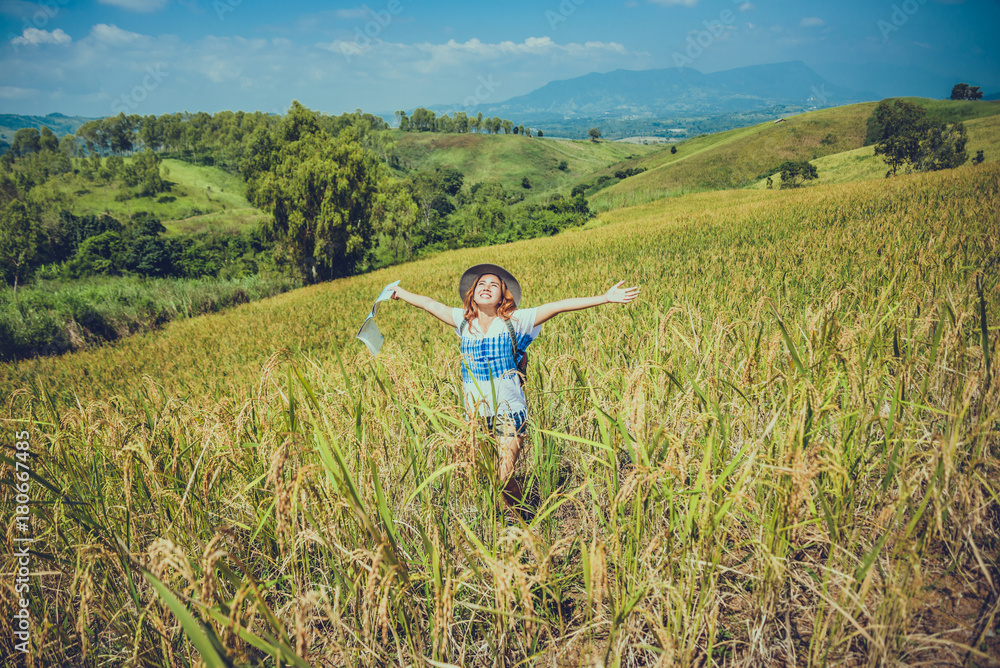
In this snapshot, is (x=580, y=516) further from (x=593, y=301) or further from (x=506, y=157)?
(x=506, y=157)

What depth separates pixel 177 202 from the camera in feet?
246

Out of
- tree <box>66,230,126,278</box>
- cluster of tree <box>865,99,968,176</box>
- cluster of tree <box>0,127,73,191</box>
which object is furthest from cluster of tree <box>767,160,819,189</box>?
cluster of tree <box>0,127,73,191</box>

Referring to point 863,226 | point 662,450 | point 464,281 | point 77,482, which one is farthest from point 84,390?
point 863,226

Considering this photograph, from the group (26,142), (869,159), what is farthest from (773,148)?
(26,142)

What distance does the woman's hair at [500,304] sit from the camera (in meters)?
3.17

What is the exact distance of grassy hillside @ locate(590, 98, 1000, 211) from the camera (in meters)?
59.1

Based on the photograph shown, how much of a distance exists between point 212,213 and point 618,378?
91.4 m

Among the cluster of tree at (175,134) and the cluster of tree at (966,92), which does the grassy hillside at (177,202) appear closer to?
the cluster of tree at (175,134)

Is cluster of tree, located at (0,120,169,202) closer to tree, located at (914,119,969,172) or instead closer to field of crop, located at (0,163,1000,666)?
field of crop, located at (0,163,1000,666)

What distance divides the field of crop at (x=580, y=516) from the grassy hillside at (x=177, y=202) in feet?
244

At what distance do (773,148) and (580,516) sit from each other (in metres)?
81.0

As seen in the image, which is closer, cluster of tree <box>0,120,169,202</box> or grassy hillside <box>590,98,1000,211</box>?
grassy hillside <box>590,98,1000,211</box>

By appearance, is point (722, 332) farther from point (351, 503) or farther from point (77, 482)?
point (77, 482)

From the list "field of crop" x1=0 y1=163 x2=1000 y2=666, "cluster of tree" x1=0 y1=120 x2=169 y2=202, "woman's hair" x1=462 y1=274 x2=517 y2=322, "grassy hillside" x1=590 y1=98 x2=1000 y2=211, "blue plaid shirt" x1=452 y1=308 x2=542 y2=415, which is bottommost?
"field of crop" x1=0 y1=163 x2=1000 y2=666
